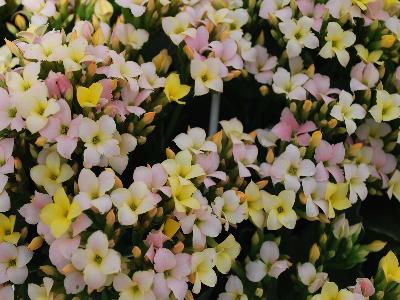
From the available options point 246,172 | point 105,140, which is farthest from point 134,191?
point 246,172

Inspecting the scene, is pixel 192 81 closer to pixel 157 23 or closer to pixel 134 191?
pixel 157 23

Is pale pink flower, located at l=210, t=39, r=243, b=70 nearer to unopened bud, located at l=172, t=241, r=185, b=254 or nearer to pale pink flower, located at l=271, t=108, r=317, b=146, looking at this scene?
pale pink flower, located at l=271, t=108, r=317, b=146

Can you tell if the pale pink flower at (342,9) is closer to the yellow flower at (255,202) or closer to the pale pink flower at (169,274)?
the yellow flower at (255,202)

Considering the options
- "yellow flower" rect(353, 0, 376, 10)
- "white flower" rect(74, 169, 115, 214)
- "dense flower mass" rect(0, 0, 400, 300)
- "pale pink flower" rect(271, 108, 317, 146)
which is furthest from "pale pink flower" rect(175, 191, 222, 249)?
"yellow flower" rect(353, 0, 376, 10)

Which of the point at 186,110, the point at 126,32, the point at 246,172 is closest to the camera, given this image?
the point at 246,172

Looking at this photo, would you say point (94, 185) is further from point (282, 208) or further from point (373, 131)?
point (373, 131)

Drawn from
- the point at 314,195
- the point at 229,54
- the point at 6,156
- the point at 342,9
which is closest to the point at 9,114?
the point at 6,156
